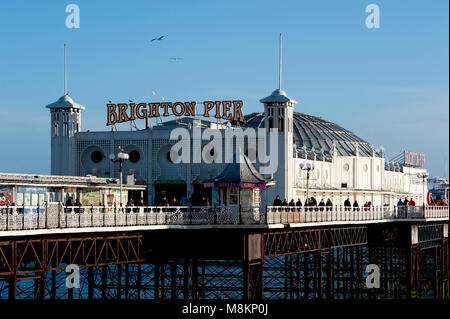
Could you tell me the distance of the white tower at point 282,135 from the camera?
234 feet

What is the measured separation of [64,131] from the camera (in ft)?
248

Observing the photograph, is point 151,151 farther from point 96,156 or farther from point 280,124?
point 280,124

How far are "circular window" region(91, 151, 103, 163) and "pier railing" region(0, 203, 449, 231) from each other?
21.6 meters

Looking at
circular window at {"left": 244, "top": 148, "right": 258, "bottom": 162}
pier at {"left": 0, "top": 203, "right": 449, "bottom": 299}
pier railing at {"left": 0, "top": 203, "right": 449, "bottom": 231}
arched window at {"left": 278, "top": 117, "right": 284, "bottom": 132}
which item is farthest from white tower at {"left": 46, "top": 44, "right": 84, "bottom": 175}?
Result: pier railing at {"left": 0, "top": 203, "right": 449, "bottom": 231}

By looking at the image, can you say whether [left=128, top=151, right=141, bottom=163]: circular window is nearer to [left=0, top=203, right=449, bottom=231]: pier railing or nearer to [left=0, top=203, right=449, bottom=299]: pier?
[left=0, top=203, right=449, bottom=299]: pier

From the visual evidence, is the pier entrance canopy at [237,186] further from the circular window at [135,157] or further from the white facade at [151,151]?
the circular window at [135,157]

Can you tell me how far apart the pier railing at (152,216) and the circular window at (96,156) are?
70.7ft

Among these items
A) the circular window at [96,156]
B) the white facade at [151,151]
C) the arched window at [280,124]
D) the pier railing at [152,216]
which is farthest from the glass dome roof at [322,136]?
the pier railing at [152,216]

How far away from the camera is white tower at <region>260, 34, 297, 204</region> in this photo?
7144cm

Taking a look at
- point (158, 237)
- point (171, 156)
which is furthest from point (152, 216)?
point (171, 156)

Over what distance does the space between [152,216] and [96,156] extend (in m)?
30.4

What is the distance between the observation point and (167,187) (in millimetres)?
72750
